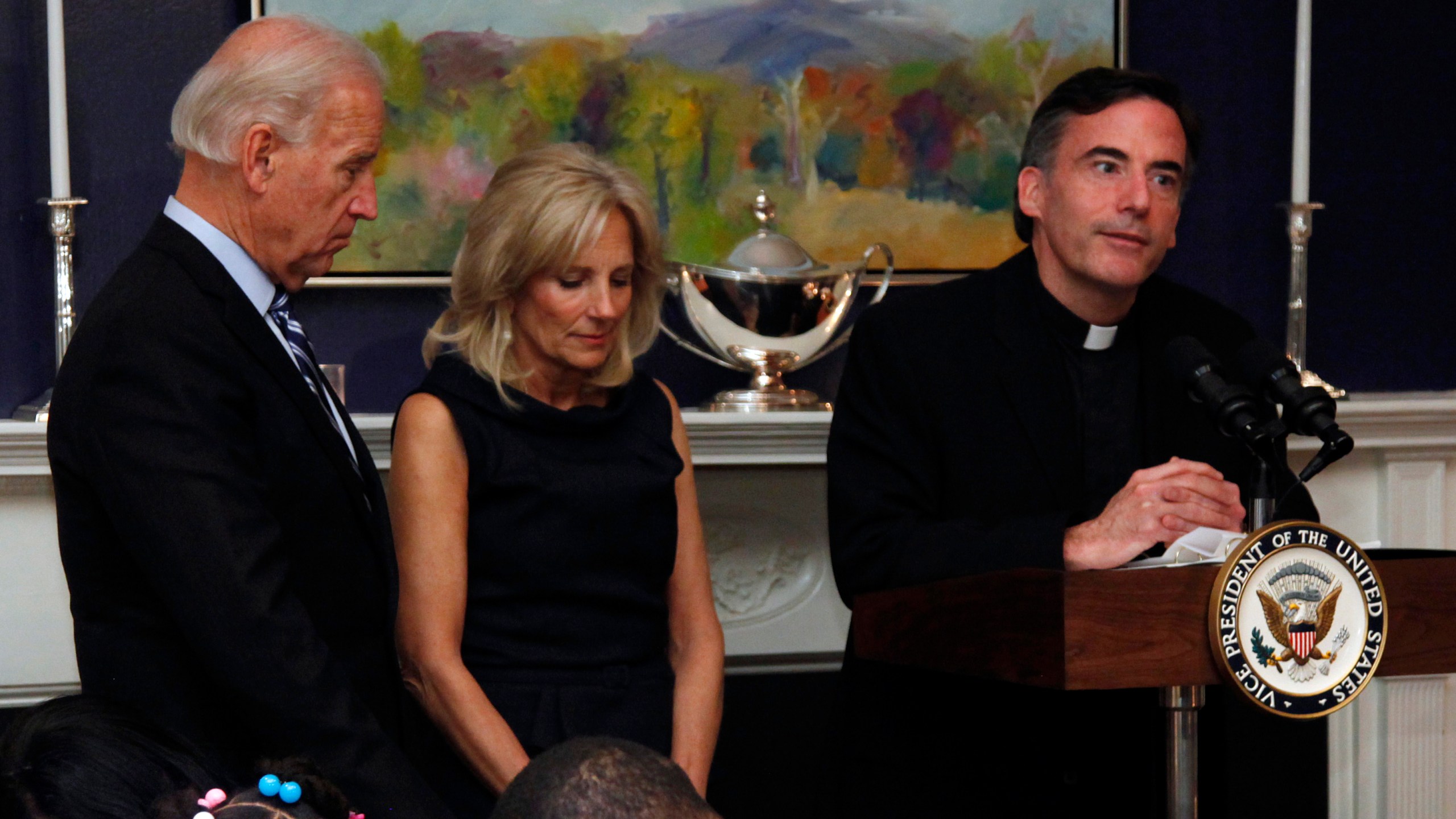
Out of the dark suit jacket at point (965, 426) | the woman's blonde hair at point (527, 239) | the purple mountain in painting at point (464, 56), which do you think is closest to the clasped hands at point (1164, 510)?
the dark suit jacket at point (965, 426)

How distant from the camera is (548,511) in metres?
2.02

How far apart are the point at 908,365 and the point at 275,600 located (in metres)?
1.07

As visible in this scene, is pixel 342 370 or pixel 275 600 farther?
pixel 342 370

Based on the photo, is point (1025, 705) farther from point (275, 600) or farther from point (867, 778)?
point (275, 600)

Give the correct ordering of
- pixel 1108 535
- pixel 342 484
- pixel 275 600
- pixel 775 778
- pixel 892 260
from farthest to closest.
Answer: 1. pixel 775 778
2. pixel 892 260
3. pixel 1108 535
4. pixel 342 484
5. pixel 275 600

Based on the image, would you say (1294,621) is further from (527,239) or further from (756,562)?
(756,562)

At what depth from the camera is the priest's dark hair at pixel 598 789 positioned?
0.87m

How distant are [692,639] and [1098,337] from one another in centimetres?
79

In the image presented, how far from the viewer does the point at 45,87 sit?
2805 millimetres

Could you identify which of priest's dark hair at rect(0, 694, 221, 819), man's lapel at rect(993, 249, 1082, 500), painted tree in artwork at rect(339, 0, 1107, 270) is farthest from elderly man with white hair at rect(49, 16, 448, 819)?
painted tree in artwork at rect(339, 0, 1107, 270)

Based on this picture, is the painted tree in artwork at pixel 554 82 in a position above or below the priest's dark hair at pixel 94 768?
above

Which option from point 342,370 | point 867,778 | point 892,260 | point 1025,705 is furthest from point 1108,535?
point 342,370

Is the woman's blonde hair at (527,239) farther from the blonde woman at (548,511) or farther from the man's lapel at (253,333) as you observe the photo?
the man's lapel at (253,333)

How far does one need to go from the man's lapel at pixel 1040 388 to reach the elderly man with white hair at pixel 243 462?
0.95 m
